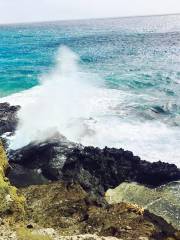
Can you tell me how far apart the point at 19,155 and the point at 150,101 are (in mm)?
Result: 18204

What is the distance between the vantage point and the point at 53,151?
65.6 feet

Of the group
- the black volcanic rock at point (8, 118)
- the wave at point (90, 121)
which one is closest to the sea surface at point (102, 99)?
the wave at point (90, 121)

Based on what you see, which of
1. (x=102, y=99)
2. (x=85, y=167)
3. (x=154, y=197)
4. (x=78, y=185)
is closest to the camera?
(x=78, y=185)

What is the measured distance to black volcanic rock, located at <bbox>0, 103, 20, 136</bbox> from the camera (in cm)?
2583

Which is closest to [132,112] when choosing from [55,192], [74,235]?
[55,192]

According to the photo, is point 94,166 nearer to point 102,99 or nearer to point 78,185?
point 78,185

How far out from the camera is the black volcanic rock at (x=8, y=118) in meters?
25.8

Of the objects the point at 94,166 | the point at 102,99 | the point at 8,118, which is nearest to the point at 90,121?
the point at 8,118

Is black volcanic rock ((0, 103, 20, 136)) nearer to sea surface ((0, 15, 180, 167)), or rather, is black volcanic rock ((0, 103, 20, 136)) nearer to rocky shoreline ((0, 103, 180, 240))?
rocky shoreline ((0, 103, 180, 240))

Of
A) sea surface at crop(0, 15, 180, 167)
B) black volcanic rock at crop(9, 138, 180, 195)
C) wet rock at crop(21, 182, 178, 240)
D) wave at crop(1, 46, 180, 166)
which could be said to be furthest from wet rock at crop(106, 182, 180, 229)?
wave at crop(1, 46, 180, 166)

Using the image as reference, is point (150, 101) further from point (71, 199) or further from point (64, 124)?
point (71, 199)

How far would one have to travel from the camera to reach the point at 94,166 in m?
19.0

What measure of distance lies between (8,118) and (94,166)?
10451 mm

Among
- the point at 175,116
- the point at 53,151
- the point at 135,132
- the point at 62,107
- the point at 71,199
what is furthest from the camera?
the point at 62,107
